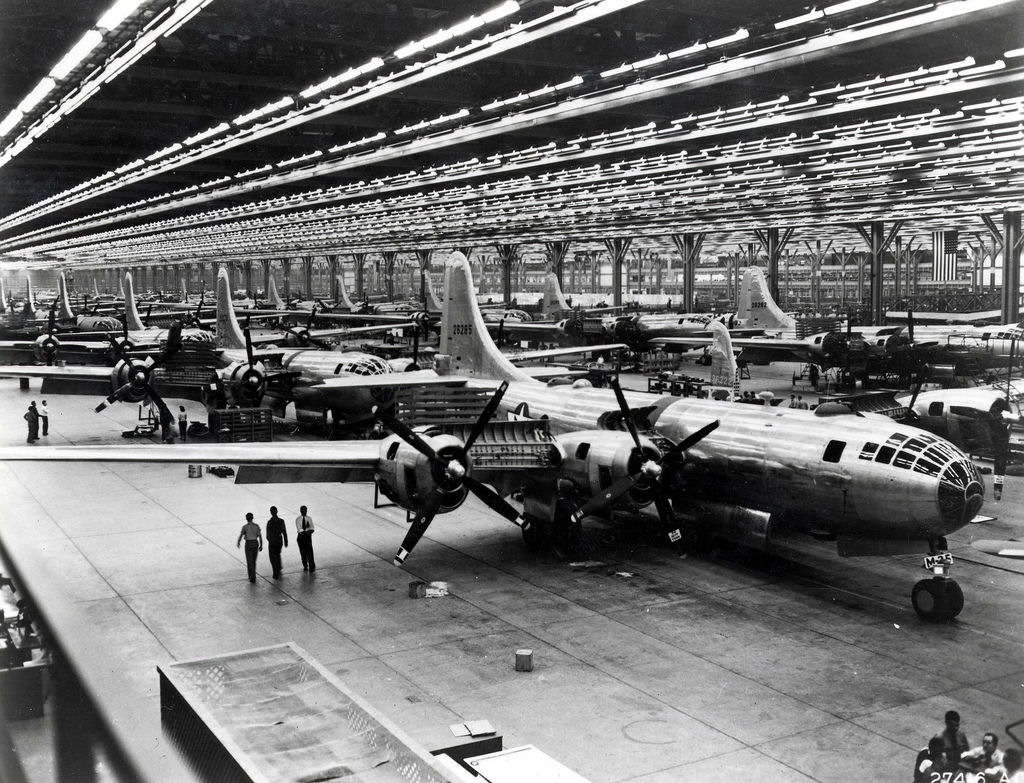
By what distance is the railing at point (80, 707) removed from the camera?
2232mm

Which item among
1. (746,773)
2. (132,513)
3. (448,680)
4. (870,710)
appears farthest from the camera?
(132,513)

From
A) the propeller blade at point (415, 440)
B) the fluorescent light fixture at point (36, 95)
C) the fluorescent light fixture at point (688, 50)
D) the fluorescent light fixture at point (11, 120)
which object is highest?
the fluorescent light fixture at point (11, 120)

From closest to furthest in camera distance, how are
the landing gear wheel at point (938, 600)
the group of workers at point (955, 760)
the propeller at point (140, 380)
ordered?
the group of workers at point (955, 760) < the landing gear wheel at point (938, 600) < the propeller at point (140, 380)

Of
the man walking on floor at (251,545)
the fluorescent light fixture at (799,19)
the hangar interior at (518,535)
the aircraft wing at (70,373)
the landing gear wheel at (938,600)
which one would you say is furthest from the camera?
the aircraft wing at (70,373)

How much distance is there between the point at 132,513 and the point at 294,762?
1996cm

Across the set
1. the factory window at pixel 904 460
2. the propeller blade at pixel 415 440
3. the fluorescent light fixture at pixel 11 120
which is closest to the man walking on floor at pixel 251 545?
the propeller blade at pixel 415 440

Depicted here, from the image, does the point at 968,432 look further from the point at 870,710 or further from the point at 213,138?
the point at 213,138

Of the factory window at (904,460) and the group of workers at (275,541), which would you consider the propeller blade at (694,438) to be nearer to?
the factory window at (904,460)

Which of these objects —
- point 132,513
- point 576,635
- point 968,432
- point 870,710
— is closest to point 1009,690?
point 870,710

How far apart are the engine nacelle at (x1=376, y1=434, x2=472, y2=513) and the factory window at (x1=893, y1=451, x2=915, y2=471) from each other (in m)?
8.91

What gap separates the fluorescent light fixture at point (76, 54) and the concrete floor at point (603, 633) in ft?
36.0

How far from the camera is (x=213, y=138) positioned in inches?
1310

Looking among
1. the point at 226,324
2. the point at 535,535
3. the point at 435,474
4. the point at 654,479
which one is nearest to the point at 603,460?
the point at 654,479

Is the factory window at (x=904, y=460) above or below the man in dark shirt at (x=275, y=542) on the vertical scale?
above
